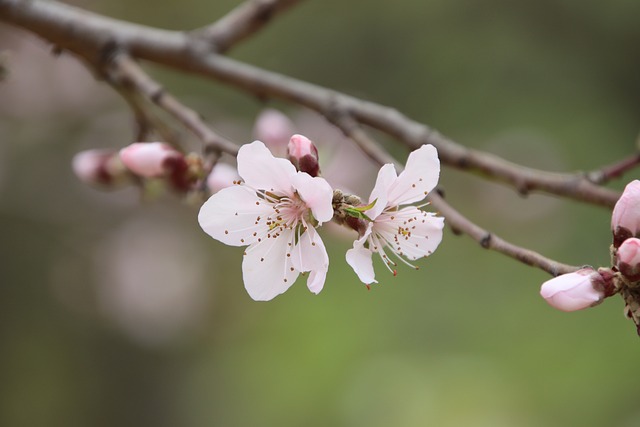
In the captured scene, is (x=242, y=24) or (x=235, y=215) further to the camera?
(x=242, y=24)

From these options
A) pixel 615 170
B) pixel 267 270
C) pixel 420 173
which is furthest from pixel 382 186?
pixel 615 170

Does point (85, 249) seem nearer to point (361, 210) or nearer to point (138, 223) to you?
point (138, 223)

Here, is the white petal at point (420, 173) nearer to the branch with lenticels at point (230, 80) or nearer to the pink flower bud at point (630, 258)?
the branch with lenticels at point (230, 80)

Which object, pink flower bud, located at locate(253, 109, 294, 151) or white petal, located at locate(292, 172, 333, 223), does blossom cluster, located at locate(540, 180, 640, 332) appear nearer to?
white petal, located at locate(292, 172, 333, 223)

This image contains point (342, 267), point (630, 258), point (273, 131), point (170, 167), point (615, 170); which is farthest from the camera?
point (342, 267)

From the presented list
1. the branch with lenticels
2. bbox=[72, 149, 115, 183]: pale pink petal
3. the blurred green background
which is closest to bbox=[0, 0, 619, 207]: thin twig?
the branch with lenticels

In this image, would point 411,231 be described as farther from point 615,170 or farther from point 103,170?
point 103,170

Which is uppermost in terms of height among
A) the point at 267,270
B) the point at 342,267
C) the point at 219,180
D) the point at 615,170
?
the point at 342,267
